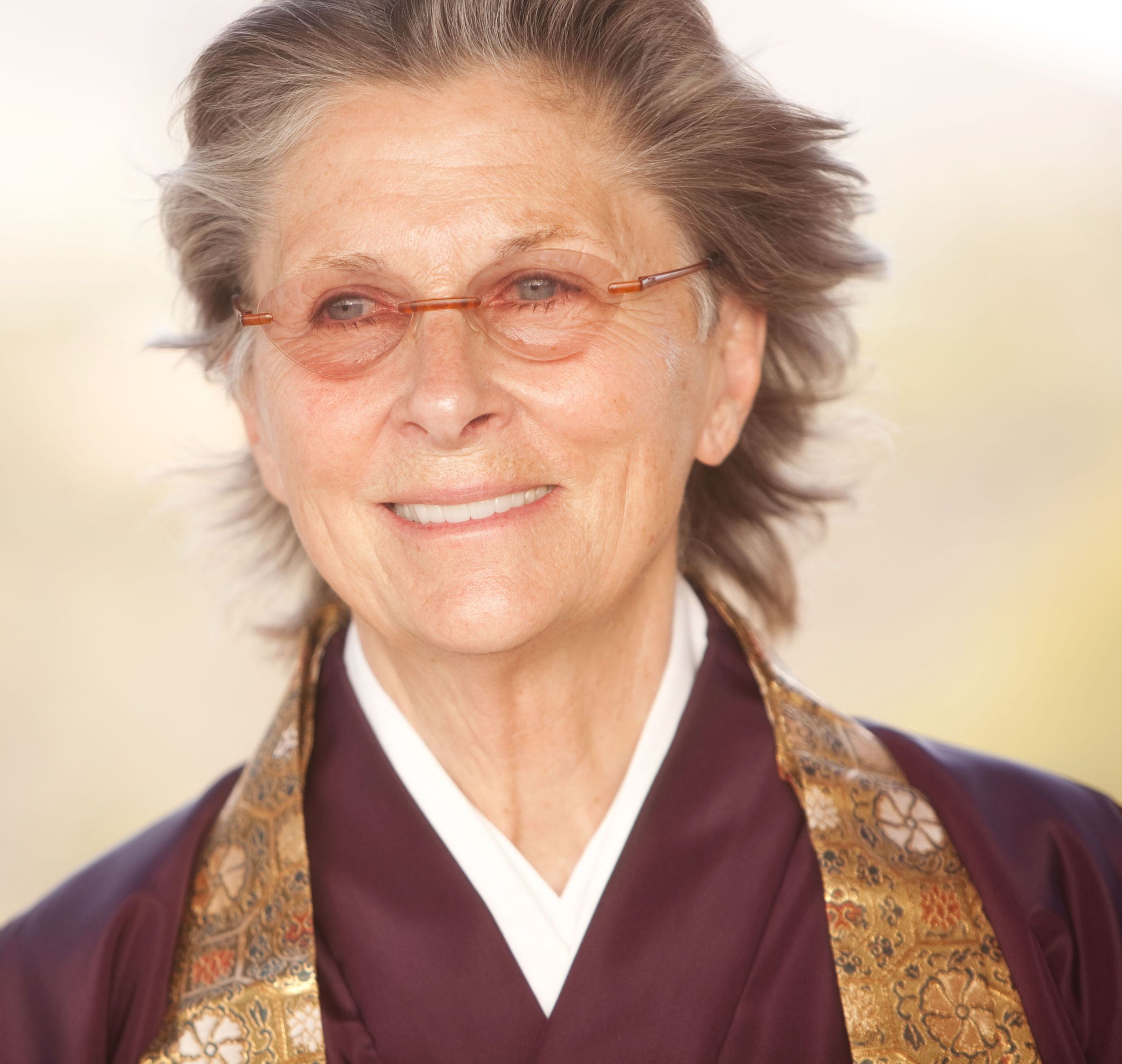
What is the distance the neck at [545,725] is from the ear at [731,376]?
23cm

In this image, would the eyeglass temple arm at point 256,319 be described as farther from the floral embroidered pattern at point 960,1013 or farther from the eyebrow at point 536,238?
the floral embroidered pattern at point 960,1013

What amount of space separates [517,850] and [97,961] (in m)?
0.59

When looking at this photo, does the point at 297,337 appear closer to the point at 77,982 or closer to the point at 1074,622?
the point at 77,982

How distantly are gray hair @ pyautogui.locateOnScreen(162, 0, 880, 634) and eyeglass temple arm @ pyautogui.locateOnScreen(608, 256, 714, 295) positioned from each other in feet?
0.11

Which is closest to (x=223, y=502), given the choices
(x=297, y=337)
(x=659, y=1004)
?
(x=297, y=337)

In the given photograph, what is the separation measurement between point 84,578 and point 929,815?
3.06m

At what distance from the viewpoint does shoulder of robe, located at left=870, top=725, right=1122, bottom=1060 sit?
5.77 feet

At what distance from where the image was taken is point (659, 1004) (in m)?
1.70

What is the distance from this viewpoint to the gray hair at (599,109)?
1705 mm

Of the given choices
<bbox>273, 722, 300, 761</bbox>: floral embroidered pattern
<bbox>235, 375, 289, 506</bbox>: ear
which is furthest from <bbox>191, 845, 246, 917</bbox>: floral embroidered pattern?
<bbox>235, 375, 289, 506</bbox>: ear

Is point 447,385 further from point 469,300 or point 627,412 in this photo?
point 627,412

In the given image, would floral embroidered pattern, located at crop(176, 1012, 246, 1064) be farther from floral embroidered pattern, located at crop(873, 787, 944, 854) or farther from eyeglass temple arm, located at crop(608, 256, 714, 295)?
eyeglass temple arm, located at crop(608, 256, 714, 295)

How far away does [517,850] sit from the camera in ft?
6.13

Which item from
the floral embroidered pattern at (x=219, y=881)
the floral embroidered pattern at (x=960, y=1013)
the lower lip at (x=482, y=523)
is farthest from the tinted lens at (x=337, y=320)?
the floral embroidered pattern at (x=960, y=1013)
